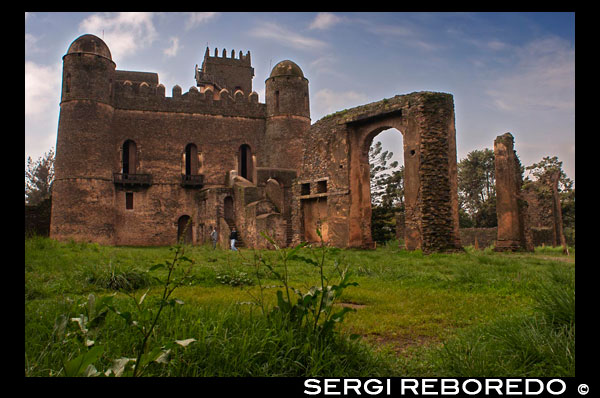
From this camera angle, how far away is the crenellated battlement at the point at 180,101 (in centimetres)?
2875

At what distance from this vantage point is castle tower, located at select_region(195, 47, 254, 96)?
41.1m

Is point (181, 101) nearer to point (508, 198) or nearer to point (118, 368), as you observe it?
point (508, 198)

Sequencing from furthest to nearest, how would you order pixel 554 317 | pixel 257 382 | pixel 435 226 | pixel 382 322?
pixel 435 226 < pixel 382 322 < pixel 554 317 < pixel 257 382

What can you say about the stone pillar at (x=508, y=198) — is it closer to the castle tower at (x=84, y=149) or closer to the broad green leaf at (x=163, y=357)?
the broad green leaf at (x=163, y=357)

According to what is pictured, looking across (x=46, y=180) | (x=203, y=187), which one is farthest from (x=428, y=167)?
(x=46, y=180)

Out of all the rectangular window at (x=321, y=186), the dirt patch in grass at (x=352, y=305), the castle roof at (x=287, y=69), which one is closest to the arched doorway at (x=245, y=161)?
the castle roof at (x=287, y=69)

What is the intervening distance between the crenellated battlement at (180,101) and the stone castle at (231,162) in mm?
66

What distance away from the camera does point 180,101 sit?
29.8m

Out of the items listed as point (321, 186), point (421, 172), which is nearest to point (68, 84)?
point (321, 186)

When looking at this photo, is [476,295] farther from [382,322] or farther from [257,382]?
[257,382]

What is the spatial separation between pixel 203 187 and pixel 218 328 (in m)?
27.1

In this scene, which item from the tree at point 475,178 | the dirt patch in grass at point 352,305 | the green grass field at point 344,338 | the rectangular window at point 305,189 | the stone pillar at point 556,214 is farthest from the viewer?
the tree at point 475,178

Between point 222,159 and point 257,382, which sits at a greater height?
point 222,159

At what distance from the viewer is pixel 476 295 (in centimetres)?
643
